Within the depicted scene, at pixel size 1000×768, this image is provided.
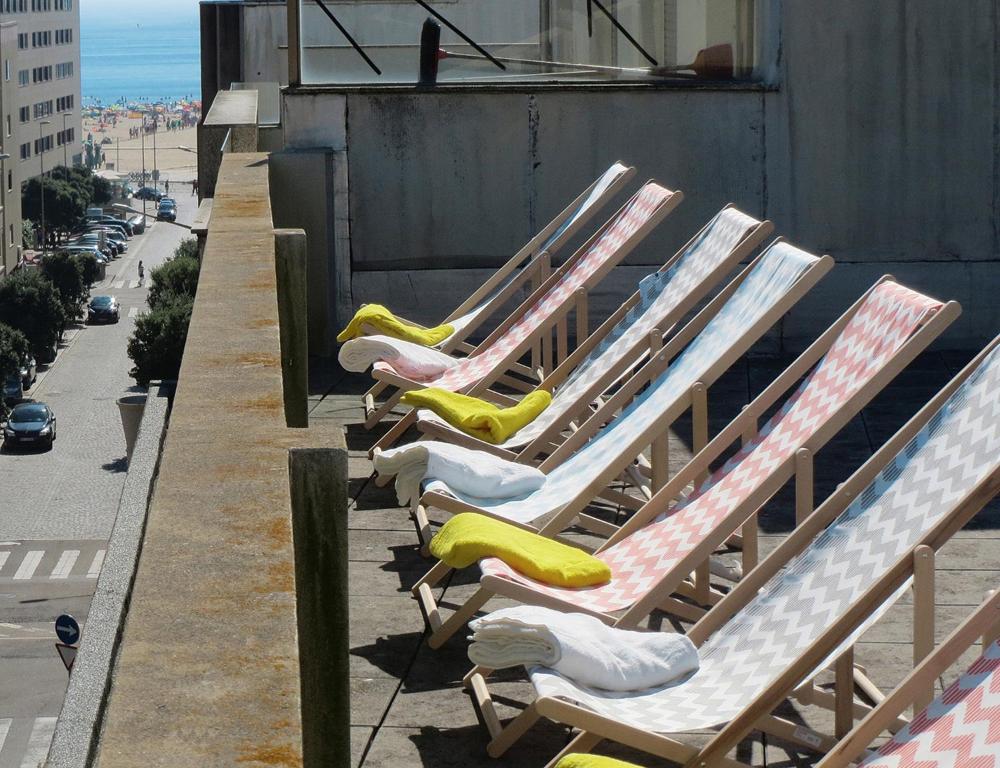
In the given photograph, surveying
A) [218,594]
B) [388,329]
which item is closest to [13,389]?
[388,329]

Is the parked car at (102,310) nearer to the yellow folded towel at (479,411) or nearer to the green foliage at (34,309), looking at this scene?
the green foliage at (34,309)

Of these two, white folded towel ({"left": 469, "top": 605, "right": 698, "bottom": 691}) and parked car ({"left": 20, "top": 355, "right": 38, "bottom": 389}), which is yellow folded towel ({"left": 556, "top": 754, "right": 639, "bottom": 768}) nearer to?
white folded towel ({"left": 469, "top": 605, "right": 698, "bottom": 691})

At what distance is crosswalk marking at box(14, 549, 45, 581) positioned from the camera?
3166 centimetres

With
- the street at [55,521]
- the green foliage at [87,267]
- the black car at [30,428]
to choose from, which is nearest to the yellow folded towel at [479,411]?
the street at [55,521]

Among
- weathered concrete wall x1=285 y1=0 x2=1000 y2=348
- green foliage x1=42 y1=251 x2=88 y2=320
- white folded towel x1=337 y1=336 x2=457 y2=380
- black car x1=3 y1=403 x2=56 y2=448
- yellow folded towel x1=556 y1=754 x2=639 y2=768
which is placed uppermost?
weathered concrete wall x1=285 y1=0 x2=1000 y2=348

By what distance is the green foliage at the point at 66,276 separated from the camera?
61906 millimetres

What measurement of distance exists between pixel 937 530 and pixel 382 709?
1.27 m

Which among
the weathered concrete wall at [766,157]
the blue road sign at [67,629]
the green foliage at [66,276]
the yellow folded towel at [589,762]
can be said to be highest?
the weathered concrete wall at [766,157]

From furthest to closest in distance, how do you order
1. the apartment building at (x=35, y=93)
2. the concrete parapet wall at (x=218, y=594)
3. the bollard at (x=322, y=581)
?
the apartment building at (x=35, y=93) < the bollard at (x=322, y=581) < the concrete parapet wall at (x=218, y=594)

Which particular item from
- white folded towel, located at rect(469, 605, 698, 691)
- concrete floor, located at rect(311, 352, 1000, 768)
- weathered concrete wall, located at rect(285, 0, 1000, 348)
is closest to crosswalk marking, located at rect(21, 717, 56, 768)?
weathered concrete wall, located at rect(285, 0, 1000, 348)

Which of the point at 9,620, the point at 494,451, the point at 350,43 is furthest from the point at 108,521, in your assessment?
the point at 494,451

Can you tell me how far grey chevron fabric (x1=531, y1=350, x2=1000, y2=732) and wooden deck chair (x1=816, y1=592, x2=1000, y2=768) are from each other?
11.2 inches

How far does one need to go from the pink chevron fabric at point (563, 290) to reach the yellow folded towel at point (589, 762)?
109 inches

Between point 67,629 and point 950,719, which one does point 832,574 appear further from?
point 67,629
